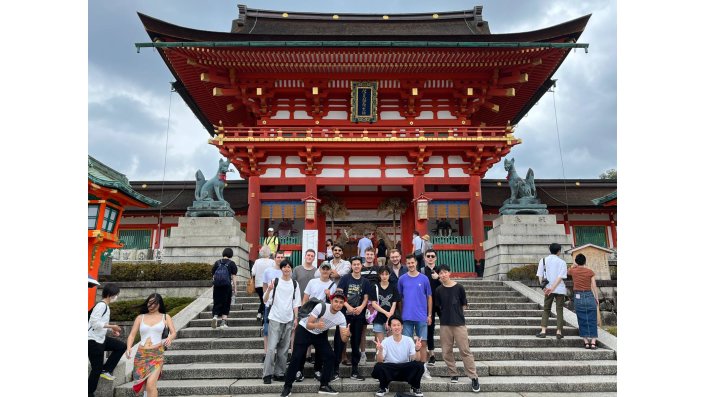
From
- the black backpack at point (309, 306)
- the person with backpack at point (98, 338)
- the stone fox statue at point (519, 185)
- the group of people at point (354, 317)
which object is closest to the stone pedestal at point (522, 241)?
the stone fox statue at point (519, 185)

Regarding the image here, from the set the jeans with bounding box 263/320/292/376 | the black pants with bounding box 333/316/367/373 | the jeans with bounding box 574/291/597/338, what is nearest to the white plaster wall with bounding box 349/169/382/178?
the jeans with bounding box 574/291/597/338

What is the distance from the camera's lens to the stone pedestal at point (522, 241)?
13797 millimetres

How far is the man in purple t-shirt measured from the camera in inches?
264

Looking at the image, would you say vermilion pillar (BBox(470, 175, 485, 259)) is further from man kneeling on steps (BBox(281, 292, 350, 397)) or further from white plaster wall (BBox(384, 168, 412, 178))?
man kneeling on steps (BBox(281, 292, 350, 397))

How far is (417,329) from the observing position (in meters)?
Answer: 6.80

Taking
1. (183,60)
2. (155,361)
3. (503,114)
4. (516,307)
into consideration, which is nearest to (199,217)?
(183,60)

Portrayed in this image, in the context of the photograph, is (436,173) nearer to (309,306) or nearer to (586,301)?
(586,301)

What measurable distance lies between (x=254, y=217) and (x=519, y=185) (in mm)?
9847

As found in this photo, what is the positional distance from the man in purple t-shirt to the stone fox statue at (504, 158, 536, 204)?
30.5 feet

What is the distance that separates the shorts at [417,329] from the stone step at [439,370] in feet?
2.55

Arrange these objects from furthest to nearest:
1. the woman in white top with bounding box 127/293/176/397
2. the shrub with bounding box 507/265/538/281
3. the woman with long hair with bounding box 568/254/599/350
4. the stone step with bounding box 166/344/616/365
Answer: the shrub with bounding box 507/265/538/281, the woman with long hair with bounding box 568/254/599/350, the stone step with bounding box 166/344/616/365, the woman in white top with bounding box 127/293/176/397

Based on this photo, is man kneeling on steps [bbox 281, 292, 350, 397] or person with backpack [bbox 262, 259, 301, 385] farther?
person with backpack [bbox 262, 259, 301, 385]

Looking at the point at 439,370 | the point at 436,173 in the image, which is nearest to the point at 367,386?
the point at 439,370

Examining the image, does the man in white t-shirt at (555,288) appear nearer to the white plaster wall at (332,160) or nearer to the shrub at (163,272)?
the shrub at (163,272)
